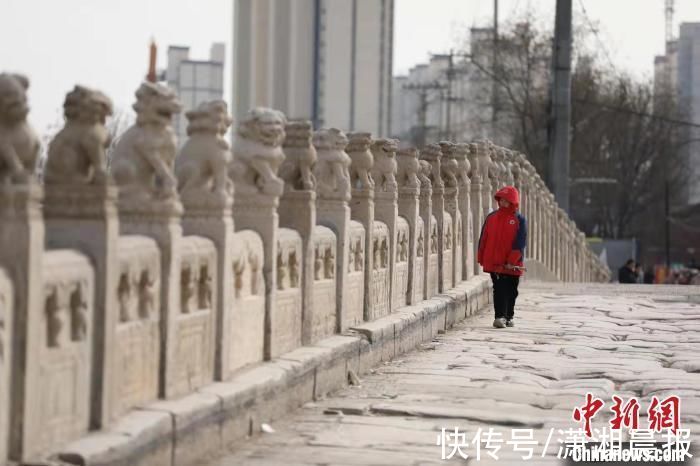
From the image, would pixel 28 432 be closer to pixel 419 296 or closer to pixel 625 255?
pixel 419 296

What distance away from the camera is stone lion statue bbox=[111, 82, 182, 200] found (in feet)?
25.1

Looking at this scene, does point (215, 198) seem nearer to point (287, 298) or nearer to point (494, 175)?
point (287, 298)

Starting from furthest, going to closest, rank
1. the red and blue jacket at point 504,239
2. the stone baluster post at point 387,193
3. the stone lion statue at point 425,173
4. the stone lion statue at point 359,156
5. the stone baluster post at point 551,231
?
the stone baluster post at point 551,231
the red and blue jacket at point 504,239
the stone lion statue at point 425,173
the stone baluster post at point 387,193
the stone lion statue at point 359,156

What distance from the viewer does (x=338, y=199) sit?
37.1ft

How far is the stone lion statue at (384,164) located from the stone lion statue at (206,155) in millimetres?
4772

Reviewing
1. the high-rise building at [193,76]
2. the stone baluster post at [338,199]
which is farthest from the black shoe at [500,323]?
the high-rise building at [193,76]

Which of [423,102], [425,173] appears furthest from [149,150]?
[423,102]

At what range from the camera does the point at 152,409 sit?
725 cm

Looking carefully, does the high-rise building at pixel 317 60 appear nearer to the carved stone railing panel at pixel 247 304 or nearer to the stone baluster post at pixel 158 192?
the carved stone railing panel at pixel 247 304

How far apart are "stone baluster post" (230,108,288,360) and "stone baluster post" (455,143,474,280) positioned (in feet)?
28.1

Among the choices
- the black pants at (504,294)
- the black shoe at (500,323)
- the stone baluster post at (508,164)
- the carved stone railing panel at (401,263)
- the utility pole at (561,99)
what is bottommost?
the black shoe at (500,323)

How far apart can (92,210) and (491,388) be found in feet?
14.7

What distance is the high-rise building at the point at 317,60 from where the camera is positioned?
71.0 metres

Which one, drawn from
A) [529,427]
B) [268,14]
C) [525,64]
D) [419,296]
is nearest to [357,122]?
[268,14]
